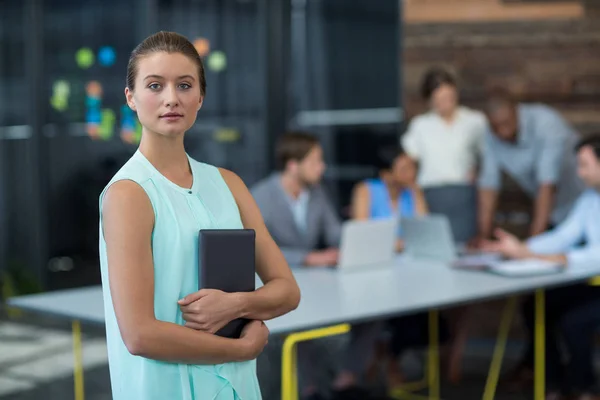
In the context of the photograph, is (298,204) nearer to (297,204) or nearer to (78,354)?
(297,204)

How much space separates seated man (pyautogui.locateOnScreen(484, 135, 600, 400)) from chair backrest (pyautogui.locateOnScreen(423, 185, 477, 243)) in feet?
2.13

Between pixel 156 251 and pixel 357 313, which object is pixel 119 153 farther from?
pixel 156 251

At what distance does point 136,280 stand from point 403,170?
354cm

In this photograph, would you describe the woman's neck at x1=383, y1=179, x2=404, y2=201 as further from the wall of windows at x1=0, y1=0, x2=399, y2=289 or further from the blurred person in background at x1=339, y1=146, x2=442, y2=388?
the wall of windows at x1=0, y1=0, x2=399, y2=289

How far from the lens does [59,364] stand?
5.64 metres

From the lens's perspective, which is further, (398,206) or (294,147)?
(398,206)

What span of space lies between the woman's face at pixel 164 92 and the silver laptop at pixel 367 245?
2.51 metres

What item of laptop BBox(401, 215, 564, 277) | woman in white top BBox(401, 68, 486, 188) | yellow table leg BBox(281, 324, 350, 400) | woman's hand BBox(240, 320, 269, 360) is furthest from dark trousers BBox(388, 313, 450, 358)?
woman's hand BBox(240, 320, 269, 360)

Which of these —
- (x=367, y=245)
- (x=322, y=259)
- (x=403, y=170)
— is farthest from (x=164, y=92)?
(x=403, y=170)

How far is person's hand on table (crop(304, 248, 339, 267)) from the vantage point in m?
4.41

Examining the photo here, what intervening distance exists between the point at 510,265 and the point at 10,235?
14.5 ft

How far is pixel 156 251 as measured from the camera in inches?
61.9

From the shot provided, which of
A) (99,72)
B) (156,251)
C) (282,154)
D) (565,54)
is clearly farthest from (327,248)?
(156,251)

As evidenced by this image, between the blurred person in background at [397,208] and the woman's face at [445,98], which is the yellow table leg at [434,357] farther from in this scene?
the woman's face at [445,98]
